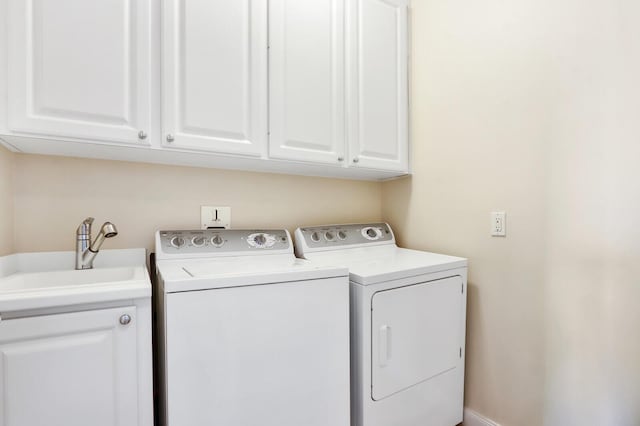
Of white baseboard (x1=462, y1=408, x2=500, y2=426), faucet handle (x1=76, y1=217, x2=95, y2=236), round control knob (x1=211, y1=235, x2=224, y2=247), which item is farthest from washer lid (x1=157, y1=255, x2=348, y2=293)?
white baseboard (x1=462, y1=408, x2=500, y2=426)

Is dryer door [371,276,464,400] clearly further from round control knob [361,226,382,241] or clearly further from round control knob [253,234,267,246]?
round control knob [253,234,267,246]

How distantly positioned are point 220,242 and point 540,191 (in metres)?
1.51

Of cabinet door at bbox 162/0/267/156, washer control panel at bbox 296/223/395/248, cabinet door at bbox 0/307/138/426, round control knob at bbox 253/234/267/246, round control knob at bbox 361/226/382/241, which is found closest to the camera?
cabinet door at bbox 0/307/138/426

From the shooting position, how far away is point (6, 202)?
1281 millimetres

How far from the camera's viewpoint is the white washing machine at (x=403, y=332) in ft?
4.33

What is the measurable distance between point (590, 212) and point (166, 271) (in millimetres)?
1683

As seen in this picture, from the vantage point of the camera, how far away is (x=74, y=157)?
4.73 feet

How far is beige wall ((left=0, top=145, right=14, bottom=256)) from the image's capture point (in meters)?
1.24

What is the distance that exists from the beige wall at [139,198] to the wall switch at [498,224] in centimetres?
96

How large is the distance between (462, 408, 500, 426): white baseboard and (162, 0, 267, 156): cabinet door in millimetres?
1754

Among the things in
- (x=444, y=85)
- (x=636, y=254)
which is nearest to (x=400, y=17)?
(x=444, y=85)

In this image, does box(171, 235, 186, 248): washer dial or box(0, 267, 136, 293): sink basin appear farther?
box(171, 235, 186, 248): washer dial

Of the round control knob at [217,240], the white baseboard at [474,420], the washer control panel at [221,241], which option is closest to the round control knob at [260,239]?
the washer control panel at [221,241]

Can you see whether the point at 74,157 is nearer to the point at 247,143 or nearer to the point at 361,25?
the point at 247,143
